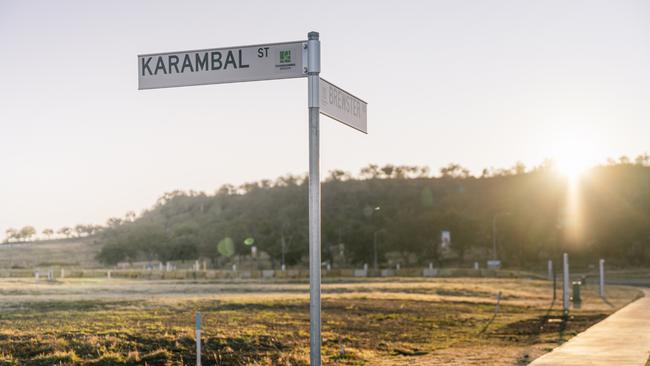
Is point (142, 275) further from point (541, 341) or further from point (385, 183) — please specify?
point (385, 183)

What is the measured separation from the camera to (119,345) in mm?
18016

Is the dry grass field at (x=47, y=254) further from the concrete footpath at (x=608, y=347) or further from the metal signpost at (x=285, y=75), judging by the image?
the metal signpost at (x=285, y=75)

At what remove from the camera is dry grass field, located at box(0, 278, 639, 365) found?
1756cm

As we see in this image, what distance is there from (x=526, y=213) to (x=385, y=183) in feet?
163

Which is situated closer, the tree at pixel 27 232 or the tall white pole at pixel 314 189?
the tall white pole at pixel 314 189

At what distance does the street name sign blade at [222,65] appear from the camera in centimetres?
813

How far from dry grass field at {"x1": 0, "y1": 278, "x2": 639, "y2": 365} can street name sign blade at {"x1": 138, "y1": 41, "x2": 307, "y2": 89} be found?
9062 mm

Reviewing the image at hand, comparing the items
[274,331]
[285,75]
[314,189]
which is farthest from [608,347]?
[285,75]

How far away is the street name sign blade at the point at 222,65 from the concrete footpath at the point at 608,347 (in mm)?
8426

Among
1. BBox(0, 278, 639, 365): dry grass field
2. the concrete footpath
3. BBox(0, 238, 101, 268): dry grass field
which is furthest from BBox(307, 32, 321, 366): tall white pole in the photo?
BBox(0, 238, 101, 268): dry grass field

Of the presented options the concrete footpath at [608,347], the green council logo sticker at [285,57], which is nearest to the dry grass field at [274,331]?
the concrete footpath at [608,347]

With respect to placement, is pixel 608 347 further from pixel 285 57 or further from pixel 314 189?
pixel 285 57

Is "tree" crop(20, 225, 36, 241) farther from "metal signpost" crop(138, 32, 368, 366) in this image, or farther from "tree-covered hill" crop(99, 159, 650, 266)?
"metal signpost" crop(138, 32, 368, 366)

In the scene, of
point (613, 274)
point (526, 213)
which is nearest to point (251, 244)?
point (526, 213)
